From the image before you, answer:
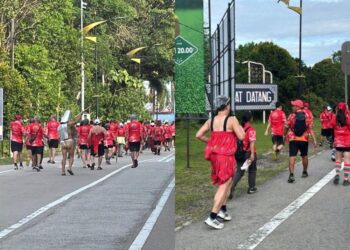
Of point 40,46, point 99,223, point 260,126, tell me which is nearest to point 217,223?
point 260,126

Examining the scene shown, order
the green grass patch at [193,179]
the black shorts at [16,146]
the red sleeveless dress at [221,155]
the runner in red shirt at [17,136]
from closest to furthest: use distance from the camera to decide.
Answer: the green grass patch at [193,179]
the red sleeveless dress at [221,155]
the runner in red shirt at [17,136]
the black shorts at [16,146]

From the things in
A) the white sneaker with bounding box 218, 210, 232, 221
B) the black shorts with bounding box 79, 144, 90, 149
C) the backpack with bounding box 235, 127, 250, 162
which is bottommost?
the black shorts with bounding box 79, 144, 90, 149

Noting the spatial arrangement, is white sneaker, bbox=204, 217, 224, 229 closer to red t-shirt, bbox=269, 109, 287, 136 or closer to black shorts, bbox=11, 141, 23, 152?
red t-shirt, bbox=269, 109, 287, 136

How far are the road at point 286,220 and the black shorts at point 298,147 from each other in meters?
0.22

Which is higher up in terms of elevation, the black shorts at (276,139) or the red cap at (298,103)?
the red cap at (298,103)

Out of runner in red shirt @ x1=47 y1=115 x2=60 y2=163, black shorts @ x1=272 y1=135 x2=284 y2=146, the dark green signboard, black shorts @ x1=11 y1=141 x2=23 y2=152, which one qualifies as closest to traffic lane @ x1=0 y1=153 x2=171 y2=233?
black shorts @ x1=11 y1=141 x2=23 y2=152

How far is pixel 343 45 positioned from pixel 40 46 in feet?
23.2

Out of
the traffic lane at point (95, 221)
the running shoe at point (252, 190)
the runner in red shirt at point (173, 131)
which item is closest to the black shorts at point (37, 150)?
the traffic lane at point (95, 221)

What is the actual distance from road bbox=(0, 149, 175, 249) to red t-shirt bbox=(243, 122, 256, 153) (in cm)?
41

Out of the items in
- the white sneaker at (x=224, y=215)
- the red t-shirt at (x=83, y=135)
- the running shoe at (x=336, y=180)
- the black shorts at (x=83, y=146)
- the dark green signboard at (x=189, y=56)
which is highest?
the dark green signboard at (x=189, y=56)

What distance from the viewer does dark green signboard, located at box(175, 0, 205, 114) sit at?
231 cm

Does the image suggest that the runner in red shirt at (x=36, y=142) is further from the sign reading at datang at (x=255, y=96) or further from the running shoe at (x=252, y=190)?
the sign reading at datang at (x=255, y=96)

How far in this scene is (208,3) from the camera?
2461 millimetres

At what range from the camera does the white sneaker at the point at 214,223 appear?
308 centimetres
